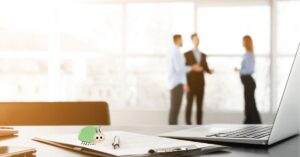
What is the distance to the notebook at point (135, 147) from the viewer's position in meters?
0.83

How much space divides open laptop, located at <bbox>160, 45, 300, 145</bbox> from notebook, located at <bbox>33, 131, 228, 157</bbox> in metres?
0.10

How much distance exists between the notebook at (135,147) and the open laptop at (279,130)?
0.10m

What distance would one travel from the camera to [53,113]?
1.74m

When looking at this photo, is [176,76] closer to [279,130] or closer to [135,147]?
[279,130]

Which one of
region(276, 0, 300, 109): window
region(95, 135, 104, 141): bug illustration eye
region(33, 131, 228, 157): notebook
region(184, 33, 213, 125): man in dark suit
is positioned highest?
region(276, 0, 300, 109): window

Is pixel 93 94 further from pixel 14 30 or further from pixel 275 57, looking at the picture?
pixel 275 57

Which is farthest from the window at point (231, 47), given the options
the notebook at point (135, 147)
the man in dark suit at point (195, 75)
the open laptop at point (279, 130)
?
the notebook at point (135, 147)


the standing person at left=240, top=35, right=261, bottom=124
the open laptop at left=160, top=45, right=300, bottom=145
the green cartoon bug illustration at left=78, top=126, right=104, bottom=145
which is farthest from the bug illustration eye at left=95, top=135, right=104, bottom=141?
the standing person at left=240, top=35, right=261, bottom=124

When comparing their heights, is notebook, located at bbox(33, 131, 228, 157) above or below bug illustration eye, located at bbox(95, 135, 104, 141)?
below

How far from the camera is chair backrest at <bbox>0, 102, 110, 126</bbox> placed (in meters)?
1.71

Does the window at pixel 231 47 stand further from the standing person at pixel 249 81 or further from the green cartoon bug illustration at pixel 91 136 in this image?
the green cartoon bug illustration at pixel 91 136

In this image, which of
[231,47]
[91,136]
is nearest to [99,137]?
[91,136]

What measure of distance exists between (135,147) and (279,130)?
0.32 m

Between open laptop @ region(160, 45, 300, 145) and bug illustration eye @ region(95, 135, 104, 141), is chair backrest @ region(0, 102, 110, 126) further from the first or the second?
bug illustration eye @ region(95, 135, 104, 141)
